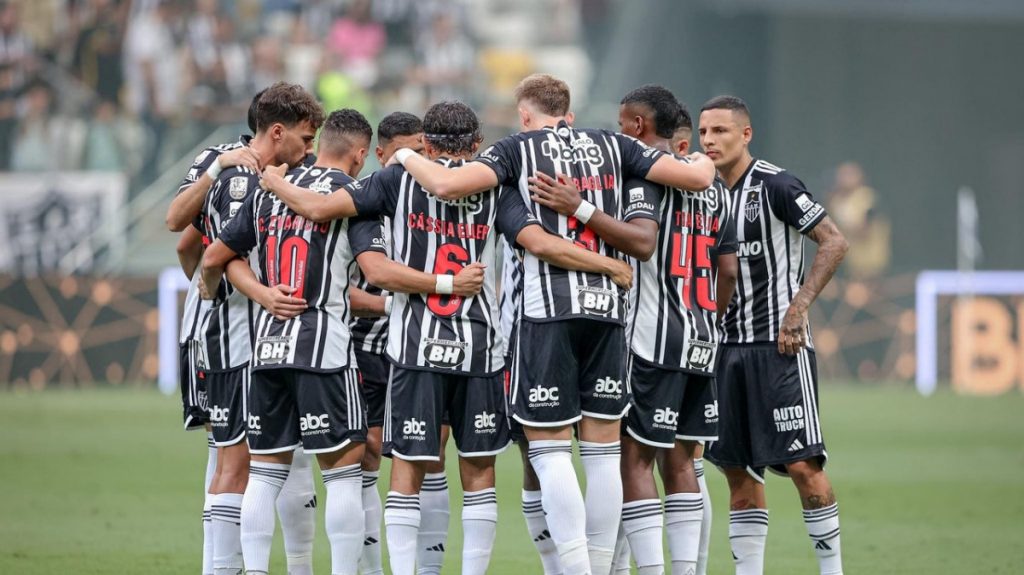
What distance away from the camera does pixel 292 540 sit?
21.2ft

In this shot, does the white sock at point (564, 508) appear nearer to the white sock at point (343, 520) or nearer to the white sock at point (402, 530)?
the white sock at point (402, 530)

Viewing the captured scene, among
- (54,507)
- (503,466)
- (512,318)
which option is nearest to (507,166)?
(512,318)

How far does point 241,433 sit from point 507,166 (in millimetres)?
1754

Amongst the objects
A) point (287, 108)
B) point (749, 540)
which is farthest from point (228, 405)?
point (749, 540)

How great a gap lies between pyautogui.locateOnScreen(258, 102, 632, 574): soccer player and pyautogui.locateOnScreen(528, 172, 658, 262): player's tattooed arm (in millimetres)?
92

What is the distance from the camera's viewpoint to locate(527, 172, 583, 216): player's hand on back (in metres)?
6.12

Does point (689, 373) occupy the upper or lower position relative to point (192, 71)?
lower

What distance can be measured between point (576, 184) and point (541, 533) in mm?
1737

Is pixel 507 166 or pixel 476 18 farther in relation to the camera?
pixel 476 18

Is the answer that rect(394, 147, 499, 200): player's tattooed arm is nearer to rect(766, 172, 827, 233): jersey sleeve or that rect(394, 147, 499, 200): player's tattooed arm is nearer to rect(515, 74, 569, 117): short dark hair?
rect(515, 74, 569, 117): short dark hair

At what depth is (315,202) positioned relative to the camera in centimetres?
614

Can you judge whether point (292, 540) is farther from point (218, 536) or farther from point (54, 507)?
point (54, 507)

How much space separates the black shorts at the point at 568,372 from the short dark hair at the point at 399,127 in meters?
1.47

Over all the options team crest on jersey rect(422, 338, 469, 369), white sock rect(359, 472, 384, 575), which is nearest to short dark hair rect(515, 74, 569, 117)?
team crest on jersey rect(422, 338, 469, 369)
